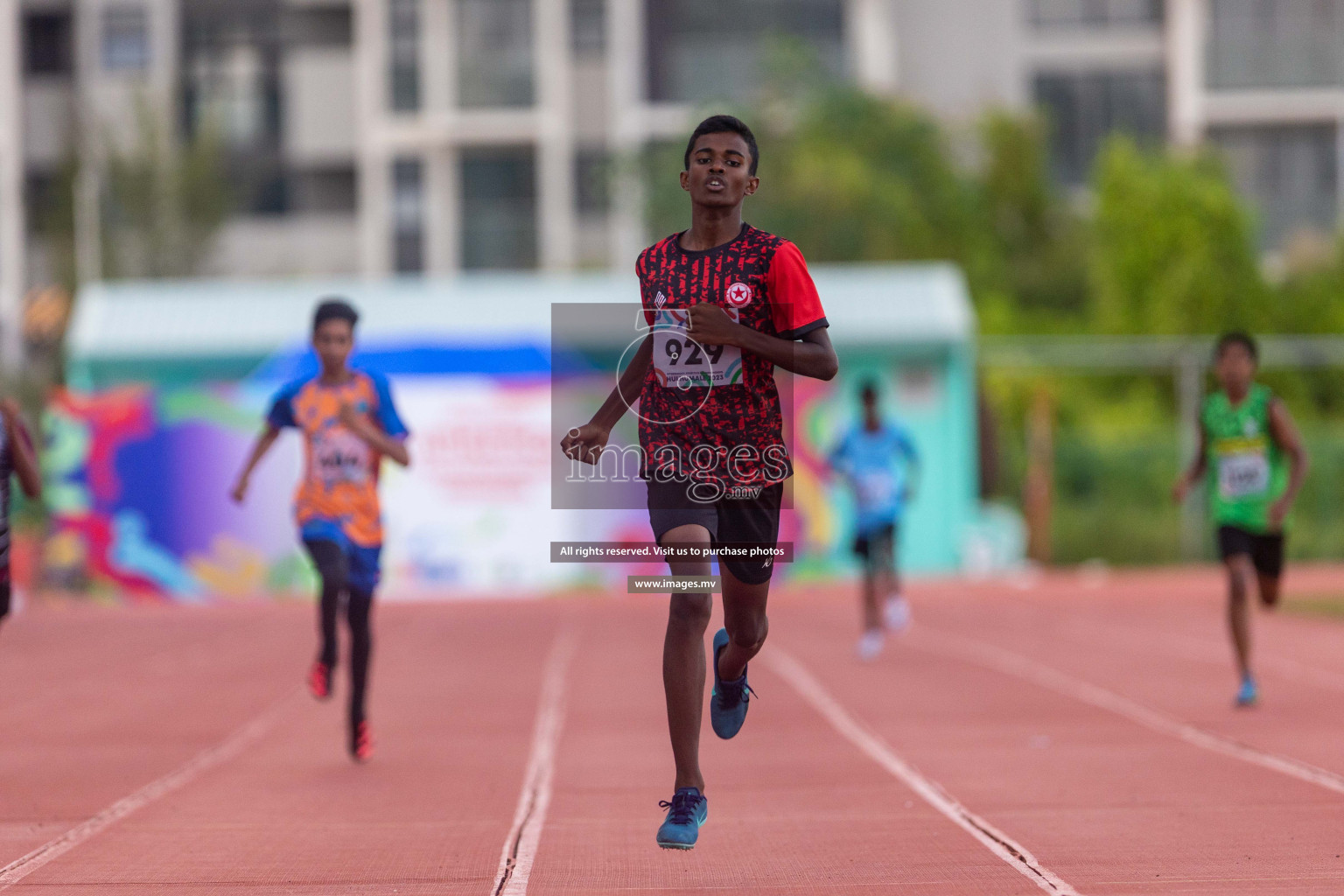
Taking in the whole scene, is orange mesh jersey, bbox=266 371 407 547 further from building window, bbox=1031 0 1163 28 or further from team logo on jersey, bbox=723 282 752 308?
building window, bbox=1031 0 1163 28

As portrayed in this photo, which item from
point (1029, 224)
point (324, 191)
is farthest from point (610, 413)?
point (1029, 224)

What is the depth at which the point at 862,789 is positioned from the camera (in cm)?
765

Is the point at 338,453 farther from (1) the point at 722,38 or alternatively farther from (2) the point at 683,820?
(1) the point at 722,38

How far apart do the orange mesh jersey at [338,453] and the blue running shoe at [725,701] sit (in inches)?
117

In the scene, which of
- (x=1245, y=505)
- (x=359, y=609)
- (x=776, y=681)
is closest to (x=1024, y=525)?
(x=776, y=681)

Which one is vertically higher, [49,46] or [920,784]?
[49,46]

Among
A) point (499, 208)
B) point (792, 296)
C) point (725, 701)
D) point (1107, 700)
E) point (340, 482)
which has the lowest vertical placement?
point (1107, 700)

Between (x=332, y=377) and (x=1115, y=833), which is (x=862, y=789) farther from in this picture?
(x=332, y=377)

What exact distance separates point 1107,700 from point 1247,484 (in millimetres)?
1645

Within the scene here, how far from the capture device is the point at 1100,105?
4356 centimetres

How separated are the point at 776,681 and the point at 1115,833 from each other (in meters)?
6.26

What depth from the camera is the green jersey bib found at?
33.6ft

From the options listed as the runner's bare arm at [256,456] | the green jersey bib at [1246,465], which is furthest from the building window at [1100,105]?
the runner's bare arm at [256,456]

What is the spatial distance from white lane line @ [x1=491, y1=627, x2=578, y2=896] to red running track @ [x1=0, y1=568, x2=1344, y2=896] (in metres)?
0.02
